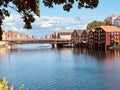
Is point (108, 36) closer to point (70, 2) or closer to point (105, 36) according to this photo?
point (105, 36)

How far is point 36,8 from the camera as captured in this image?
46.9ft

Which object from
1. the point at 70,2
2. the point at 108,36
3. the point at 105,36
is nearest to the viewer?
the point at 70,2

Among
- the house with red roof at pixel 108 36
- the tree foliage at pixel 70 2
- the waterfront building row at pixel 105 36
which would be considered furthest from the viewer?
the waterfront building row at pixel 105 36

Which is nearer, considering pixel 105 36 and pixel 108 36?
pixel 108 36

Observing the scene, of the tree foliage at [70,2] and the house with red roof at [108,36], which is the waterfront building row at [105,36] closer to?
the house with red roof at [108,36]

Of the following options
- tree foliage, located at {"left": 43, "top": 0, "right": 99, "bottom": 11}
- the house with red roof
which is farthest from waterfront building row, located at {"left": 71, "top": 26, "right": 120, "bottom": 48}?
tree foliage, located at {"left": 43, "top": 0, "right": 99, "bottom": 11}

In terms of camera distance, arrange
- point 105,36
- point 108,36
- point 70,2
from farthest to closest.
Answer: point 105,36 → point 108,36 → point 70,2

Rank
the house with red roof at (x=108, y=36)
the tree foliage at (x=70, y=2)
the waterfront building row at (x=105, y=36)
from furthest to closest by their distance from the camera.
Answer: the waterfront building row at (x=105, y=36) < the house with red roof at (x=108, y=36) < the tree foliage at (x=70, y=2)

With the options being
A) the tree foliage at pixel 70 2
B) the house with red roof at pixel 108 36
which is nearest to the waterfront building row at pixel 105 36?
the house with red roof at pixel 108 36

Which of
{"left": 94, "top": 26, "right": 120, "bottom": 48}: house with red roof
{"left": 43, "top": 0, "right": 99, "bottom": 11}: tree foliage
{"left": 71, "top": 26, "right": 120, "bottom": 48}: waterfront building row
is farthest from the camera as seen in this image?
{"left": 71, "top": 26, "right": 120, "bottom": 48}: waterfront building row

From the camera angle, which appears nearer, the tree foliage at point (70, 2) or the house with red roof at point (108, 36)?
the tree foliage at point (70, 2)

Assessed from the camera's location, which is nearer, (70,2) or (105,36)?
(70,2)

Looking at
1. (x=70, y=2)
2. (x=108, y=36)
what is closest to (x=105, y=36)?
(x=108, y=36)

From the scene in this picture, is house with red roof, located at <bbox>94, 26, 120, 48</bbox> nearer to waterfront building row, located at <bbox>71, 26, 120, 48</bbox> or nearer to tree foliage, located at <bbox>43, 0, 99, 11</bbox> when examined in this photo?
waterfront building row, located at <bbox>71, 26, 120, 48</bbox>
